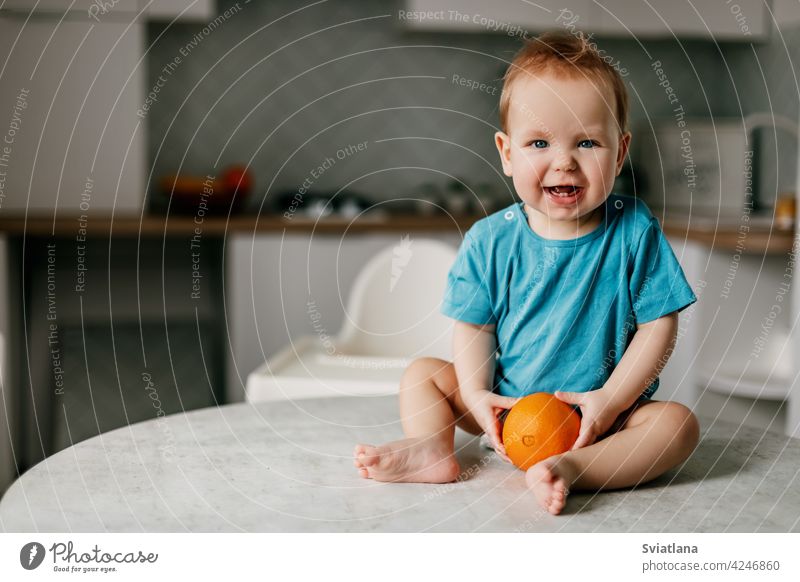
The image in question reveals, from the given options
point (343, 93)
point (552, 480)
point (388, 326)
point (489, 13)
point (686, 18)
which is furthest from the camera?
point (343, 93)

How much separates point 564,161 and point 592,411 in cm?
17

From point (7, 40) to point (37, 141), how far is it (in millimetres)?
195

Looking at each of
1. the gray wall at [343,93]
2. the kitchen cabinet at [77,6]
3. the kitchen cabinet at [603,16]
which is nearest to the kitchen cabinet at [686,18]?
the kitchen cabinet at [603,16]

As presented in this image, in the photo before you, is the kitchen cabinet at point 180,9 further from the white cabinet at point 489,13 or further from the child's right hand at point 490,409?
the child's right hand at point 490,409

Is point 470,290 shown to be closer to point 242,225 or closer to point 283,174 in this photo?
point 242,225

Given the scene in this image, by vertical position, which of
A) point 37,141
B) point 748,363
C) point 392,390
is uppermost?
point 37,141

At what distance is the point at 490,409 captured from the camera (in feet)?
1.98

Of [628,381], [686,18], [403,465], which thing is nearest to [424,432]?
[403,465]

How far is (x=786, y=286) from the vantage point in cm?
142

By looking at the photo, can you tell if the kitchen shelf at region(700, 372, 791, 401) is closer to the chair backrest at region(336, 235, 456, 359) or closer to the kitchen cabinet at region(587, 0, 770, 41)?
the chair backrest at region(336, 235, 456, 359)

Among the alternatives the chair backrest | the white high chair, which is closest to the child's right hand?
the white high chair

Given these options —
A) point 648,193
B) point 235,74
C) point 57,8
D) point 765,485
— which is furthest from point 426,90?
point 765,485

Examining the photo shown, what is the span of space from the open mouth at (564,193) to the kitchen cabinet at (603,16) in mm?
1128
